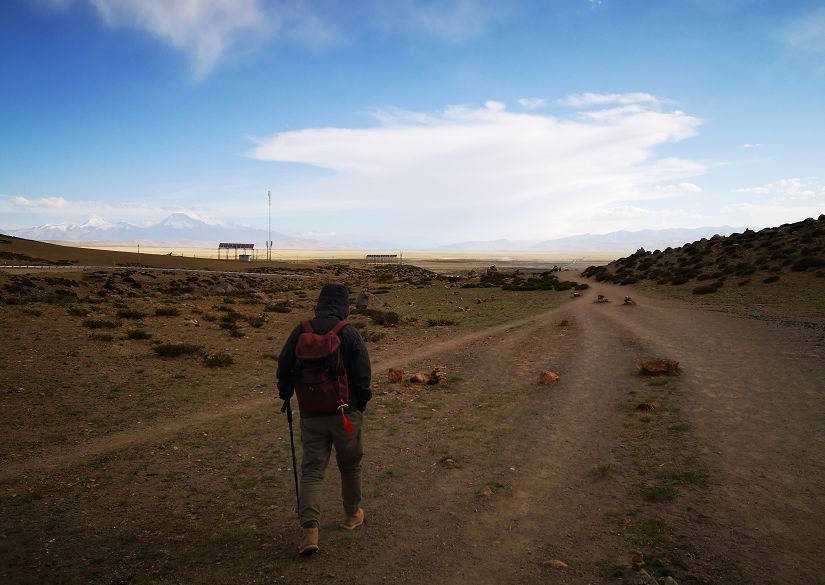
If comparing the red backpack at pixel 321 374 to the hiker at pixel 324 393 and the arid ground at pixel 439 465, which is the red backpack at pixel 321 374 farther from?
the arid ground at pixel 439 465

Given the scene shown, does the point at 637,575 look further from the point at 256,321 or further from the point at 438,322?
the point at 256,321

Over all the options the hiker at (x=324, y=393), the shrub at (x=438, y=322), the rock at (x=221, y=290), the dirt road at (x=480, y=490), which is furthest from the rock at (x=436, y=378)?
the rock at (x=221, y=290)

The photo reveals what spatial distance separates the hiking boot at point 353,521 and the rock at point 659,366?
9.19 metres

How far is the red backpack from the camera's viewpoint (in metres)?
4.93

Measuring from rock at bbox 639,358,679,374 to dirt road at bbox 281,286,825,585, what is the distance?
339 millimetres

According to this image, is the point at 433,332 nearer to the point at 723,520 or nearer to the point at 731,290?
the point at 723,520

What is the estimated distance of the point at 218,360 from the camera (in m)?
14.0

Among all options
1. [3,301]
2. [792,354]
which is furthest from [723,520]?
[3,301]

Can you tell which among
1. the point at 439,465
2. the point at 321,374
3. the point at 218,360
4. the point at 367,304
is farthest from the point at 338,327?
the point at 367,304

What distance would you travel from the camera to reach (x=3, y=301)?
64.9 feet

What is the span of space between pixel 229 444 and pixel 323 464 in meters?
4.10

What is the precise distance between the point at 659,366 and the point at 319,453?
32.8ft

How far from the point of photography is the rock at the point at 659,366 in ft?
39.8

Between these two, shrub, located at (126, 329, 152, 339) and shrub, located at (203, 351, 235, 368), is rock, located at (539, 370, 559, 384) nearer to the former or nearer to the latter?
shrub, located at (203, 351, 235, 368)
